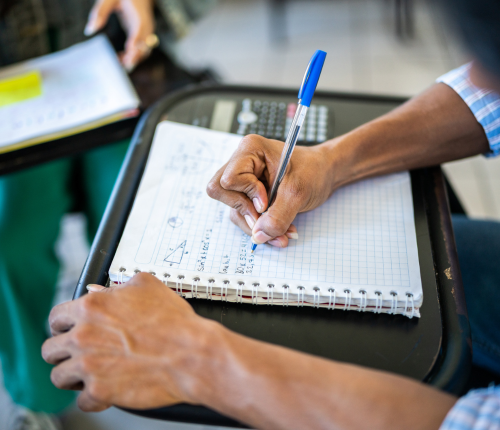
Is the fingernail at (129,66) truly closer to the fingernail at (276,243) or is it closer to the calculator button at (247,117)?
the calculator button at (247,117)

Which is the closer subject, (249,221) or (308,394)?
(308,394)

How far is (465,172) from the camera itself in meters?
1.82

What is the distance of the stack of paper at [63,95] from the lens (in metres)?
0.83

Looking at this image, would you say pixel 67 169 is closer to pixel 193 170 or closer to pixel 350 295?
pixel 193 170

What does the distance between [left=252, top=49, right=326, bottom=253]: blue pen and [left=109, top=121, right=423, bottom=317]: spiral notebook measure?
0.17ft

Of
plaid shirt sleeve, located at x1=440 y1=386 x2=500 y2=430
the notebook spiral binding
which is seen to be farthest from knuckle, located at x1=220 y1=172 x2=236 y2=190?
plaid shirt sleeve, located at x1=440 y1=386 x2=500 y2=430

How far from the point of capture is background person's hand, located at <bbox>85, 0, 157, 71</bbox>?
1.03m

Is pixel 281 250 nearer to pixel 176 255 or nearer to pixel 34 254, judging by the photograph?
pixel 176 255

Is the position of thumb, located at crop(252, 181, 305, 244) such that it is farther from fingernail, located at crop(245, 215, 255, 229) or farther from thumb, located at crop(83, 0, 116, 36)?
Result: thumb, located at crop(83, 0, 116, 36)

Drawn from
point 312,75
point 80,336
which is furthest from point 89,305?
point 312,75

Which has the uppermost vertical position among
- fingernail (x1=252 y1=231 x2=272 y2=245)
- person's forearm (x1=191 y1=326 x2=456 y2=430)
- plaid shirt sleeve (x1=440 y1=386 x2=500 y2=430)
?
fingernail (x1=252 y1=231 x2=272 y2=245)

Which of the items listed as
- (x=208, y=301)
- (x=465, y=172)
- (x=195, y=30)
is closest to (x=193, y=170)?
(x=208, y=301)

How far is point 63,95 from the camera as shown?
0.93 m

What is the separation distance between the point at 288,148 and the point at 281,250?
13cm
